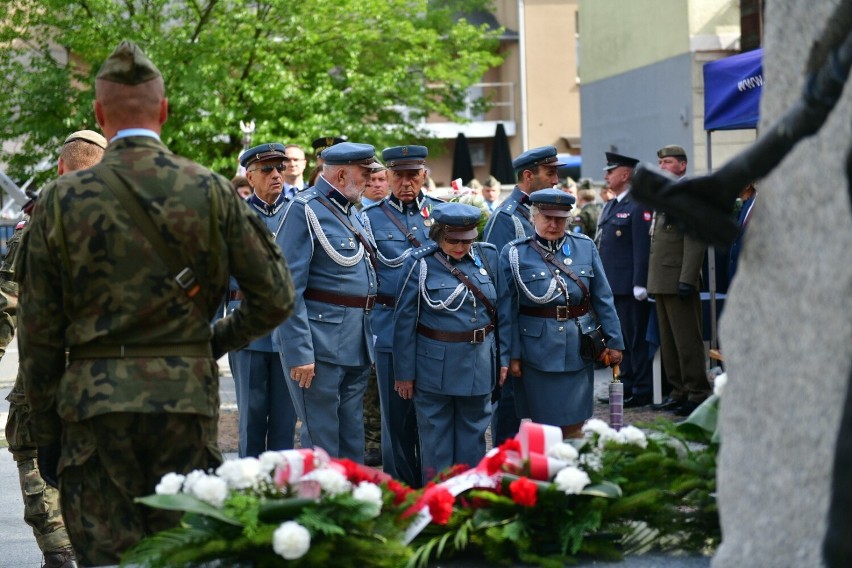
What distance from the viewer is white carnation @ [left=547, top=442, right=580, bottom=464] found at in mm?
4374

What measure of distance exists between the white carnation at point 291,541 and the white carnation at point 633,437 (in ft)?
4.23

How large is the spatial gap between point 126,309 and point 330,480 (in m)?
0.78

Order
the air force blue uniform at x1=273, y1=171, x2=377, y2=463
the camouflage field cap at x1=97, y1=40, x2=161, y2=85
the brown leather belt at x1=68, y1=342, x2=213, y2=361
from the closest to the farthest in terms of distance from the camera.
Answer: the brown leather belt at x1=68, y1=342, x2=213, y2=361
the camouflage field cap at x1=97, y1=40, x2=161, y2=85
the air force blue uniform at x1=273, y1=171, x2=377, y2=463

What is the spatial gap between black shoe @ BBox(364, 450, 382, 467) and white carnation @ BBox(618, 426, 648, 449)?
4.63 metres

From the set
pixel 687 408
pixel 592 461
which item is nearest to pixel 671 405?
pixel 687 408

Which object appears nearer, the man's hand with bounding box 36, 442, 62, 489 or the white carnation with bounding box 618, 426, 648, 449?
the man's hand with bounding box 36, 442, 62, 489

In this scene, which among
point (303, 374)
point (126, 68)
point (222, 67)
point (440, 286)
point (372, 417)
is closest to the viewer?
point (126, 68)

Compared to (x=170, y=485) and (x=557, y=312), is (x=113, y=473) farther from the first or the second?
(x=557, y=312)

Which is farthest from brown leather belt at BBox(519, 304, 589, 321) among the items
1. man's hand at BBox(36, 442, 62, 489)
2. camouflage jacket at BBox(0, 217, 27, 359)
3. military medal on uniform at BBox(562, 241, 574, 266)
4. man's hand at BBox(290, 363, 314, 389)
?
man's hand at BBox(36, 442, 62, 489)

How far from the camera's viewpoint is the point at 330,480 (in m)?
3.99

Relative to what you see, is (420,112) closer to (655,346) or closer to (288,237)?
(655,346)

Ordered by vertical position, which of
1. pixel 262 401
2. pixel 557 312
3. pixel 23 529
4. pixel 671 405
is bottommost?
pixel 23 529

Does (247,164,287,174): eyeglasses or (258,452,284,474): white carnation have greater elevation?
(247,164,287,174): eyeglasses

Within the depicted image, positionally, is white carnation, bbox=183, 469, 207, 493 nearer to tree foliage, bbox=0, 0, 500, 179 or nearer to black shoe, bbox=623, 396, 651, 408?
black shoe, bbox=623, 396, 651, 408
